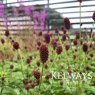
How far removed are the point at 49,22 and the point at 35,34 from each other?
143 inches

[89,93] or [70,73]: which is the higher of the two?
[70,73]

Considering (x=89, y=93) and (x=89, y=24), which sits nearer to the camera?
(x=89, y=93)

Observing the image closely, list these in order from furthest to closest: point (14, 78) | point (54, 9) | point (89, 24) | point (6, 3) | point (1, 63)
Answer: point (6, 3) → point (54, 9) → point (89, 24) → point (1, 63) → point (14, 78)

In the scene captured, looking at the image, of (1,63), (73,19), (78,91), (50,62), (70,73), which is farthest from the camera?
(73,19)

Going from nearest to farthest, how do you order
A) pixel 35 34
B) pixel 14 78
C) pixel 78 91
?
pixel 78 91 → pixel 14 78 → pixel 35 34

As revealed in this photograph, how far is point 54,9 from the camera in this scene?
9.93 m

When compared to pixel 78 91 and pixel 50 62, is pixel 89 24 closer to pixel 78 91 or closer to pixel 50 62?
pixel 50 62

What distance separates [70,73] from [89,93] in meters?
0.21

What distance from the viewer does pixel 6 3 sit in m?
10.9

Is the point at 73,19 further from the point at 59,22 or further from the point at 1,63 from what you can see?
the point at 1,63

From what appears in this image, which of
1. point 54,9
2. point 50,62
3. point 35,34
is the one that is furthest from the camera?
point 54,9

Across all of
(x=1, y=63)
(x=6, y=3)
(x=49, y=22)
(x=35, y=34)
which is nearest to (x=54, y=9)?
(x=49, y=22)

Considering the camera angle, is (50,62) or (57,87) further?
(50,62)

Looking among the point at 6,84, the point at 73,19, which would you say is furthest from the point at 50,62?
the point at 73,19
